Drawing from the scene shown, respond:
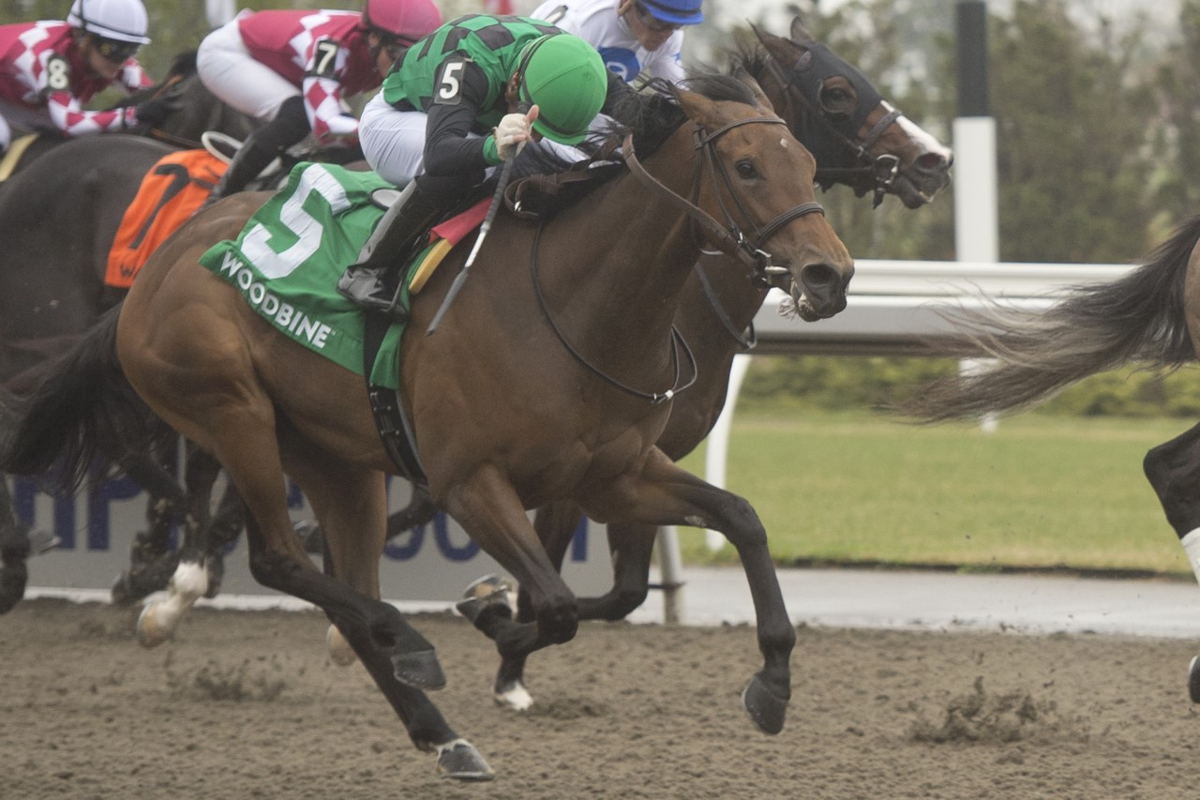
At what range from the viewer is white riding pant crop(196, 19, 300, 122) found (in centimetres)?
659

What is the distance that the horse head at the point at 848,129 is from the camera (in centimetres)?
536

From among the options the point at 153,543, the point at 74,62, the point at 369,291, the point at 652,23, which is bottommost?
the point at 153,543

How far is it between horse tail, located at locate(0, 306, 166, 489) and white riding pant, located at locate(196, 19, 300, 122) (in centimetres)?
155

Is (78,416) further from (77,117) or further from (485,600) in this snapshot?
(77,117)

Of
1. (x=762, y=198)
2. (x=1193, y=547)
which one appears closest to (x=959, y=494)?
(x=1193, y=547)

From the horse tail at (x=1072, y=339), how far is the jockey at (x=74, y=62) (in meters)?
3.21

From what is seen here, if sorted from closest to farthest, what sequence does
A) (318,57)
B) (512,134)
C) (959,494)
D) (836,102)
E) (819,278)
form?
(819,278), (512,134), (836,102), (318,57), (959,494)

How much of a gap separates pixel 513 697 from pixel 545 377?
63.8 inches

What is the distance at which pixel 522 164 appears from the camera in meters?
Answer: 4.32

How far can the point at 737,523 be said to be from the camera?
4.17 metres

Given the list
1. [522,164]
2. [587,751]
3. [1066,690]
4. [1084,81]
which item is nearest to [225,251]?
[522,164]

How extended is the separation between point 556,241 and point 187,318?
3.51ft

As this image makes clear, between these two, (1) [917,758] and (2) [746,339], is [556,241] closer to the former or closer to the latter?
(2) [746,339]

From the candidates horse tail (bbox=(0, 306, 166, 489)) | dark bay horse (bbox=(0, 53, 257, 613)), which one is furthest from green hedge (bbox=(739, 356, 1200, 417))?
horse tail (bbox=(0, 306, 166, 489))
